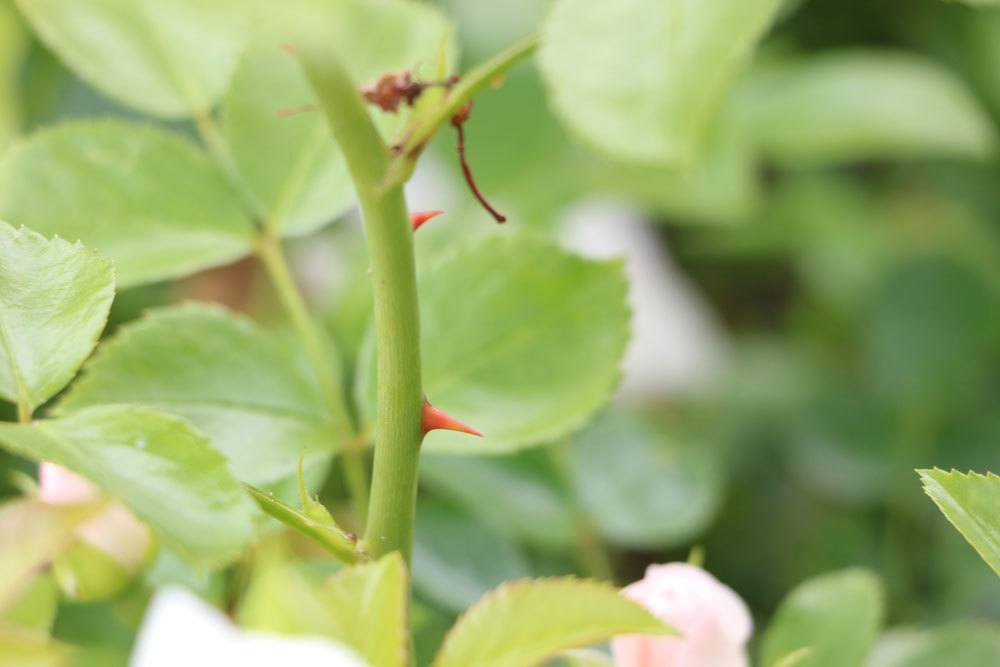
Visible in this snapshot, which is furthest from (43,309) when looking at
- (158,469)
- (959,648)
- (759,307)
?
(759,307)

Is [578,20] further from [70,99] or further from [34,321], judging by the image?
[70,99]

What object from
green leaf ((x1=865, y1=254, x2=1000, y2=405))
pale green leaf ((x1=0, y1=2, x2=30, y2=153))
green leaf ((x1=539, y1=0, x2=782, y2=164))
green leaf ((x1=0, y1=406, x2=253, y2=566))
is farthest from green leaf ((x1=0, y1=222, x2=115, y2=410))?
green leaf ((x1=865, y1=254, x2=1000, y2=405))

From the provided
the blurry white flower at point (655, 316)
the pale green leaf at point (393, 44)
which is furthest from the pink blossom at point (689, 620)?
the blurry white flower at point (655, 316)

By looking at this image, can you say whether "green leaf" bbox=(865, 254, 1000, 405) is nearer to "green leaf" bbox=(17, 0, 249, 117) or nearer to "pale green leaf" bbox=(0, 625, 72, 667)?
"green leaf" bbox=(17, 0, 249, 117)

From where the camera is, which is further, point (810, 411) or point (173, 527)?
point (810, 411)

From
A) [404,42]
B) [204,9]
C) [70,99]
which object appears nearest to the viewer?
[204,9]

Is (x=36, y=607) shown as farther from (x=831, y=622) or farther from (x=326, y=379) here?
(x=831, y=622)

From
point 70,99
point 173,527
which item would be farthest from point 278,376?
point 70,99
